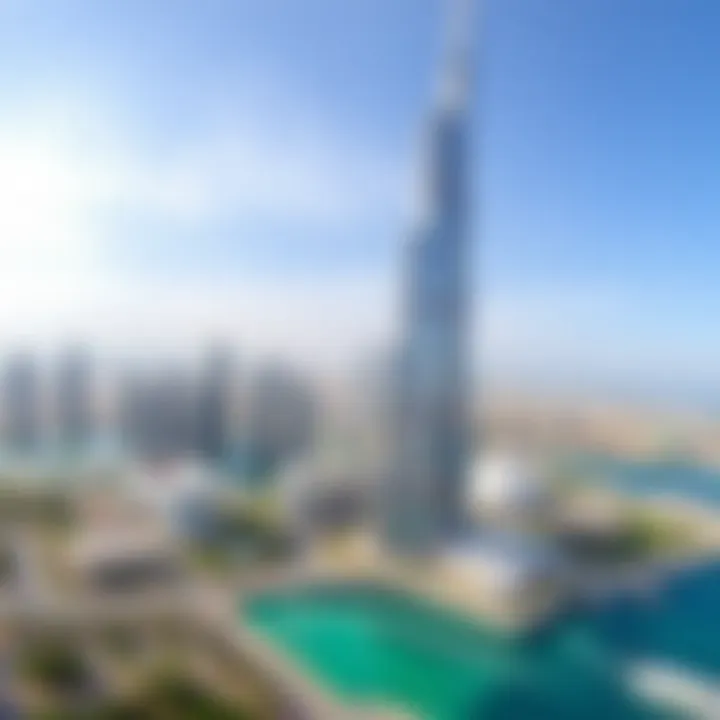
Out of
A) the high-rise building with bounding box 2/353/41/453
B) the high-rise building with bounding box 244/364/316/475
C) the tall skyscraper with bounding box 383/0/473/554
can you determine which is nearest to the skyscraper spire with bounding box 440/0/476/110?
the tall skyscraper with bounding box 383/0/473/554

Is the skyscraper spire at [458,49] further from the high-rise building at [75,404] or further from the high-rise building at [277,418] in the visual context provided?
the high-rise building at [75,404]

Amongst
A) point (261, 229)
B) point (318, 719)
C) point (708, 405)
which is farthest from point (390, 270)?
point (318, 719)

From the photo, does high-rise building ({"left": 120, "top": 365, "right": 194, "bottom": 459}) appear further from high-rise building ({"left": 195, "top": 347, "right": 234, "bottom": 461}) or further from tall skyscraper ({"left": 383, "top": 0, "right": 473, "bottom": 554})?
tall skyscraper ({"left": 383, "top": 0, "right": 473, "bottom": 554})

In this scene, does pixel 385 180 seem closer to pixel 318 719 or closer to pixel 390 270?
pixel 390 270

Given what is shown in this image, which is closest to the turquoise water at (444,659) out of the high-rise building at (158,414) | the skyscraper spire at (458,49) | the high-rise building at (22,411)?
the high-rise building at (158,414)

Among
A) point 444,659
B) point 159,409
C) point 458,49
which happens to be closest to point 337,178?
point 458,49
